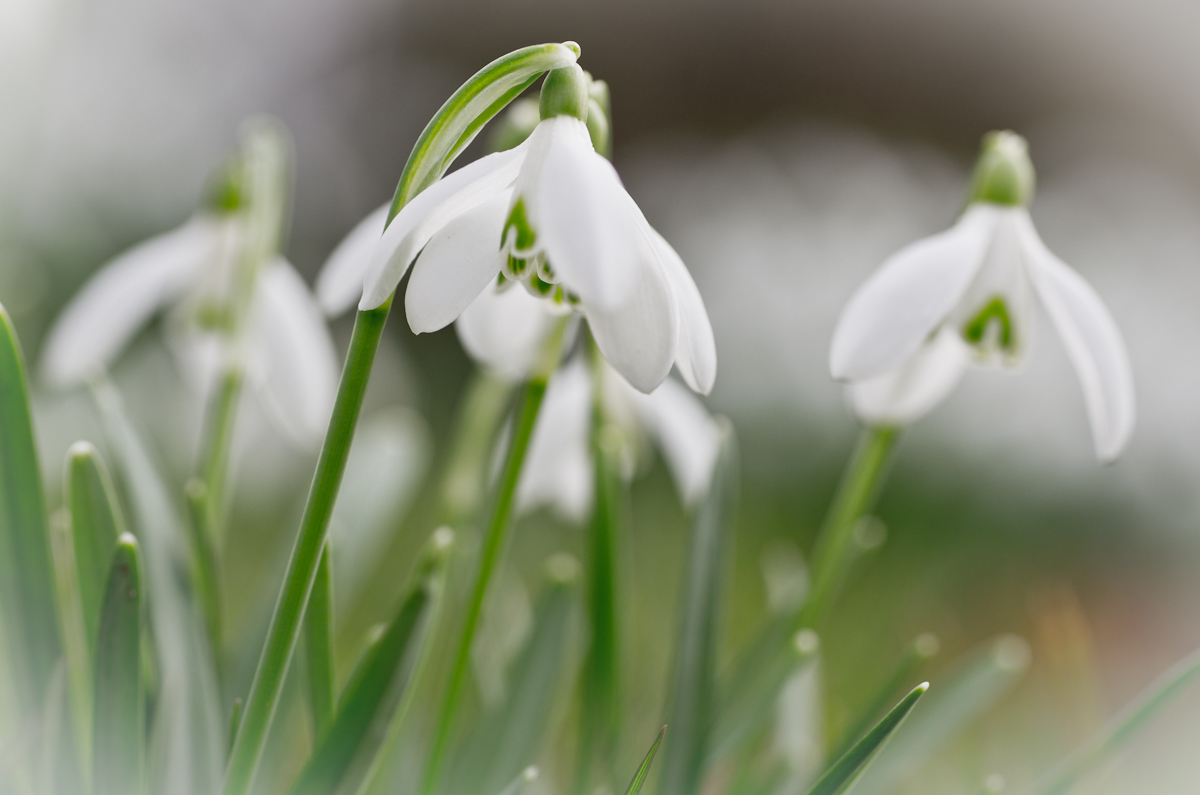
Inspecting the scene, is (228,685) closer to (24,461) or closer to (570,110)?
(24,461)

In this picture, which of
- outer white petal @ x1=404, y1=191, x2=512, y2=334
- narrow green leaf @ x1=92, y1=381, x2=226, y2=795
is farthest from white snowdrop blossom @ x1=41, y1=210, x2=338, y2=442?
outer white petal @ x1=404, y1=191, x2=512, y2=334

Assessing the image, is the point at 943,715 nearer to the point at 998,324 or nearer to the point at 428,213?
the point at 998,324

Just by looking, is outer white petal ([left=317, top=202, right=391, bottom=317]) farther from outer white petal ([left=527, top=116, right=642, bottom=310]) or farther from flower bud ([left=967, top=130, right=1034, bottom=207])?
flower bud ([left=967, top=130, right=1034, bottom=207])

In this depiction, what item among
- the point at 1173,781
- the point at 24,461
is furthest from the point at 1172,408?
the point at 24,461

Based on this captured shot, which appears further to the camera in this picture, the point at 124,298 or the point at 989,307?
the point at 124,298

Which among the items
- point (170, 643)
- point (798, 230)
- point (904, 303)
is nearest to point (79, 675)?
point (170, 643)

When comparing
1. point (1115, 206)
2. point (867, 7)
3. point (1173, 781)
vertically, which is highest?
point (867, 7)
